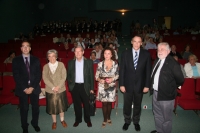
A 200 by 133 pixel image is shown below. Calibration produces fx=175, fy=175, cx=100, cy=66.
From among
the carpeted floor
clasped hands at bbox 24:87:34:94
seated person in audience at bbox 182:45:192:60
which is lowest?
the carpeted floor

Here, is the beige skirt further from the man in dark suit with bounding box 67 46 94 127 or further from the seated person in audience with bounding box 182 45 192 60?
the seated person in audience with bounding box 182 45 192 60

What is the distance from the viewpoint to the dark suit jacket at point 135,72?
3.06 metres

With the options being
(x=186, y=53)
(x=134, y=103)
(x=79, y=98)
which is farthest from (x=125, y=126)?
(x=186, y=53)

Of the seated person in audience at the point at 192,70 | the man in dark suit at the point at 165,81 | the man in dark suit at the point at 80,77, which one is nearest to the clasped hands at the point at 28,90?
the man in dark suit at the point at 80,77

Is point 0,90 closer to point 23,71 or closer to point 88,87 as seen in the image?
point 23,71

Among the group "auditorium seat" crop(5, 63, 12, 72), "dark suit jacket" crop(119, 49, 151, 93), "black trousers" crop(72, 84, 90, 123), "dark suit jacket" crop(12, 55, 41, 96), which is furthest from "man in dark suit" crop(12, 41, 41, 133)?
"auditorium seat" crop(5, 63, 12, 72)

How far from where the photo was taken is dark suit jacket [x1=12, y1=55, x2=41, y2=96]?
3.04 meters

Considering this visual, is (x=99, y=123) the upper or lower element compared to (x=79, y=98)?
lower

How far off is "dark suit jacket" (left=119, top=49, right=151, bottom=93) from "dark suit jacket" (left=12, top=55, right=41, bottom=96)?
4.98ft

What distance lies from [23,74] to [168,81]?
2.45m

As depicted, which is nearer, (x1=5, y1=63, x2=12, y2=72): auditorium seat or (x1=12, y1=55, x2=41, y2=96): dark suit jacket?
(x1=12, y1=55, x2=41, y2=96): dark suit jacket

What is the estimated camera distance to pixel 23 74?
309 cm

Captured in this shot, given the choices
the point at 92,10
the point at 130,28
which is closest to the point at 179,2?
the point at 130,28

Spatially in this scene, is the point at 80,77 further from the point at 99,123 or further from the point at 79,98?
the point at 99,123
